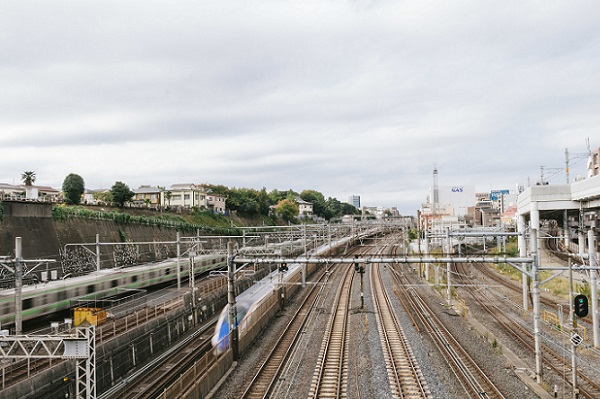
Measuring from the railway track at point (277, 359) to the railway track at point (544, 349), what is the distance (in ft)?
29.8

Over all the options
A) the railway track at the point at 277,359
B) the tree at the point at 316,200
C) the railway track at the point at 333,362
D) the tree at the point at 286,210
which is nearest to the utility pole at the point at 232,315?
the railway track at the point at 277,359

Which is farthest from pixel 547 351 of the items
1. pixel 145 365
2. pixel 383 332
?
pixel 145 365

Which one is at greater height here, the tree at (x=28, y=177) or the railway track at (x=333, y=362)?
the tree at (x=28, y=177)

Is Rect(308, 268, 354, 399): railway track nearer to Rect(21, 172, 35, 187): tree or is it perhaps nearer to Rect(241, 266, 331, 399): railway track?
Rect(241, 266, 331, 399): railway track

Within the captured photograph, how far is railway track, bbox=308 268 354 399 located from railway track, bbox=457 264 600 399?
690 centimetres

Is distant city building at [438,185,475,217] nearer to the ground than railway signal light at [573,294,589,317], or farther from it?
farther from it

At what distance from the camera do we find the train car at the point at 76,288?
1998 centimetres

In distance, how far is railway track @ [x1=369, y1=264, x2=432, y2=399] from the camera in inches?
548

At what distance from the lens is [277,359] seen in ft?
57.0

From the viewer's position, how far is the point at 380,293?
33.7 meters

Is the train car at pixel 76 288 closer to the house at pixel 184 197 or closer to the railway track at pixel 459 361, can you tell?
the railway track at pixel 459 361

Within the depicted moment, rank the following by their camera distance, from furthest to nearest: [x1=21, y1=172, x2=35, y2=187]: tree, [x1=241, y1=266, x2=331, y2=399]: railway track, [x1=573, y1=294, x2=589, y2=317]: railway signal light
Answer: [x1=21, y1=172, x2=35, y2=187]: tree < [x1=573, y1=294, x2=589, y2=317]: railway signal light < [x1=241, y1=266, x2=331, y2=399]: railway track

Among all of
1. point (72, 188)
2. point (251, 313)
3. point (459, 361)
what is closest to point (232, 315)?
point (251, 313)

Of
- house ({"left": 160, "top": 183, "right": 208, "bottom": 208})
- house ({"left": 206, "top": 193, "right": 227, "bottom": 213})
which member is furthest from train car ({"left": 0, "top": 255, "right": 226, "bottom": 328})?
house ({"left": 206, "top": 193, "right": 227, "bottom": 213})
